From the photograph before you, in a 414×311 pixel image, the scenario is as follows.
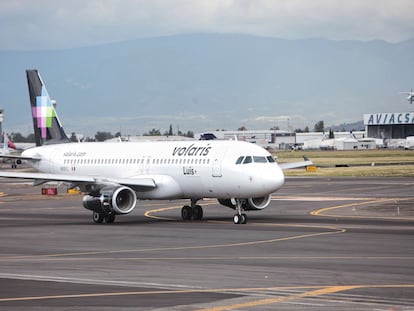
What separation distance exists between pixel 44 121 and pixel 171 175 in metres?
13.0

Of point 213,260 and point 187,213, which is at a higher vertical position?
point 187,213

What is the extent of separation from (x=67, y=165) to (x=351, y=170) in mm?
54343

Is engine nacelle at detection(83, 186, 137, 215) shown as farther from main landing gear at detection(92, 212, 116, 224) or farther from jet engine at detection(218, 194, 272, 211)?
jet engine at detection(218, 194, 272, 211)

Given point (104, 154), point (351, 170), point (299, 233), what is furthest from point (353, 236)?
point (351, 170)

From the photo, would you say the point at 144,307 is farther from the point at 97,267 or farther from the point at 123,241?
the point at 123,241

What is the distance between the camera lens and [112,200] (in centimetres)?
4362

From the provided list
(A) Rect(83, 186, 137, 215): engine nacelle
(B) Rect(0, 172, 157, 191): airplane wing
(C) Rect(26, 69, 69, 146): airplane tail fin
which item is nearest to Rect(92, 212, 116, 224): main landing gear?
(A) Rect(83, 186, 137, 215): engine nacelle

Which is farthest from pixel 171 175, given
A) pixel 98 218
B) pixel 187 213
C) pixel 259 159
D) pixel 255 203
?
pixel 259 159

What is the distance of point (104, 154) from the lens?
50.5m

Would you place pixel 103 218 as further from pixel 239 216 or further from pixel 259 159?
pixel 259 159

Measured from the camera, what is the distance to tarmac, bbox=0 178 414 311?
2094cm

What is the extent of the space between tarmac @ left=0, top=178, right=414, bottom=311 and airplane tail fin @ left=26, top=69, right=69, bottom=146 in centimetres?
469

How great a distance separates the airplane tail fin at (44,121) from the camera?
5606 centimetres

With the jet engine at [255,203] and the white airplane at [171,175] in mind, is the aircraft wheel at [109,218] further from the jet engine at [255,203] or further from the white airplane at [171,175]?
the jet engine at [255,203]
